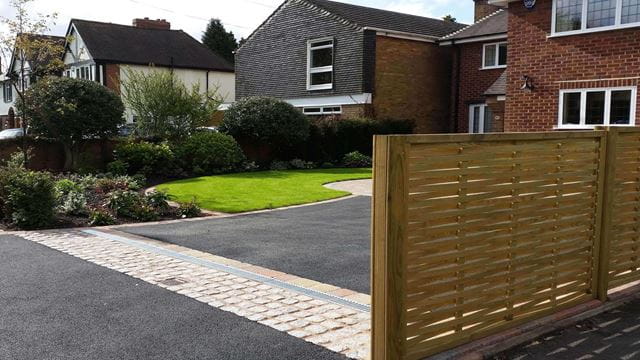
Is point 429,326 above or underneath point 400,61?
underneath

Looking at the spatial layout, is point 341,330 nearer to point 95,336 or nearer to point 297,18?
point 95,336

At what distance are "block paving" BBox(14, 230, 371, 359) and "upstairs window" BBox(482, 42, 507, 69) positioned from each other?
771 inches

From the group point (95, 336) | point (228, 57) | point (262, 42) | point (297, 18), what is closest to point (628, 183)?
point (95, 336)

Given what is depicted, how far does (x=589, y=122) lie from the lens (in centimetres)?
1622

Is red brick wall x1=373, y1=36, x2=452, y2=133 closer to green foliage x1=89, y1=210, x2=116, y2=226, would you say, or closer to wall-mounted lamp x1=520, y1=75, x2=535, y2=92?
wall-mounted lamp x1=520, y1=75, x2=535, y2=92

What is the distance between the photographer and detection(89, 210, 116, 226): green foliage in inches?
A: 396

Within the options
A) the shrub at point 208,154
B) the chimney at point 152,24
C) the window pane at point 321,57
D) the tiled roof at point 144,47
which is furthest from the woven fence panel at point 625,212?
the chimney at point 152,24

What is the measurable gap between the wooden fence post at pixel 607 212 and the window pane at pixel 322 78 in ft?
69.8

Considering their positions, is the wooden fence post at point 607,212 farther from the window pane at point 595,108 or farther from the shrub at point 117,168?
the shrub at point 117,168

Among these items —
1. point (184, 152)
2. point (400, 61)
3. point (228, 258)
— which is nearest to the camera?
point (228, 258)

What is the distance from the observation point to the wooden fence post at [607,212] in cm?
552

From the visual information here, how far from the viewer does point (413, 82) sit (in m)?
26.1

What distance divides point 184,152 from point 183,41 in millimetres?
28221

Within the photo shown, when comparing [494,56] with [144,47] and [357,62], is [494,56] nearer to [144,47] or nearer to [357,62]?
[357,62]
